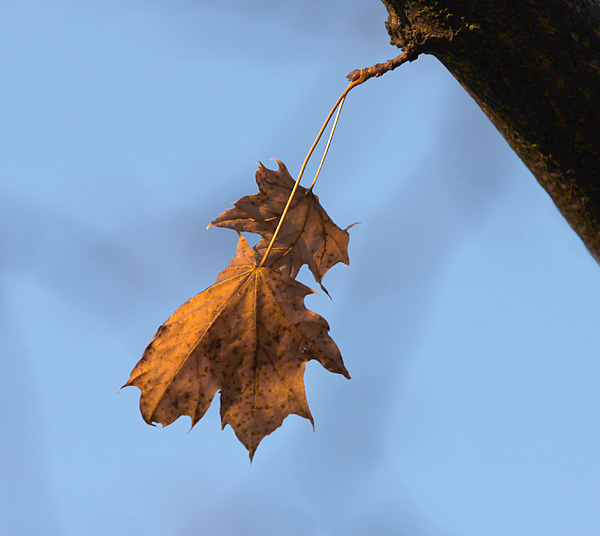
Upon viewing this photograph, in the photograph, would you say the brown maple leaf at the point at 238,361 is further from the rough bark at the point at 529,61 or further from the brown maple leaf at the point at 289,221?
the rough bark at the point at 529,61

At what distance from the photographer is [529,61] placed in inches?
27.9

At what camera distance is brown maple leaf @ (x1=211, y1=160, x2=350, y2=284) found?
3.29 ft

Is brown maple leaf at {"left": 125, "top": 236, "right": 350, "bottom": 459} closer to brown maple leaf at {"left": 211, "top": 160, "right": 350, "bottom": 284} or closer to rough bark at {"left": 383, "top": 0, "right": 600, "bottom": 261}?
brown maple leaf at {"left": 211, "top": 160, "right": 350, "bottom": 284}

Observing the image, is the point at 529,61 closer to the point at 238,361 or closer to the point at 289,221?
the point at 289,221

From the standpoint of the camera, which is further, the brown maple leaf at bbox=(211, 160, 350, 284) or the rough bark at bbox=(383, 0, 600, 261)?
the brown maple leaf at bbox=(211, 160, 350, 284)

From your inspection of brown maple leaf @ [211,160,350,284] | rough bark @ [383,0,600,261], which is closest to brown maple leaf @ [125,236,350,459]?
brown maple leaf @ [211,160,350,284]

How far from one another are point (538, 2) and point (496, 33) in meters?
0.06

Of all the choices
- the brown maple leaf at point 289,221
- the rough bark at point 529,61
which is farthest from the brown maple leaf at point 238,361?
the rough bark at point 529,61

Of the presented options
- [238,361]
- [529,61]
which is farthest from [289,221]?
[529,61]

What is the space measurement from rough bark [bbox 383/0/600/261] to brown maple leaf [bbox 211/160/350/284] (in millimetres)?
318

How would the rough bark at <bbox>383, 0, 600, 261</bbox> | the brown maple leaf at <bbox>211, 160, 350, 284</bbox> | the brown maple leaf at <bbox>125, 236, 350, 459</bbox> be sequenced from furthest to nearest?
the brown maple leaf at <bbox>211, 160, 350, 284</bbox> → the brown maple leaf at <bbox>125, 236, 350, 459</bbox> → the rough bark at <bbox>383, 0, 600, 261</bbox>

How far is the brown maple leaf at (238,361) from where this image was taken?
2.87ft

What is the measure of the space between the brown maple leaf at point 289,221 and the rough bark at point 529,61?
32cm

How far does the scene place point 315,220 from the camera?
1020mm
